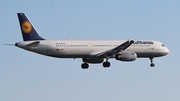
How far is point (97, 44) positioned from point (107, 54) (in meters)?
3.02

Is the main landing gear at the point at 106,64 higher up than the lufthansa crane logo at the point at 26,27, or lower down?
lower down

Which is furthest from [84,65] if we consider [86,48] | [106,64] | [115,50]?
[115,50]

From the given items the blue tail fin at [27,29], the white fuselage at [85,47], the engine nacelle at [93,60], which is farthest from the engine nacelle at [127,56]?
the blue tail fin at [27,29]

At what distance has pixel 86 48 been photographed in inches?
3401

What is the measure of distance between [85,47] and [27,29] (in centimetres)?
902

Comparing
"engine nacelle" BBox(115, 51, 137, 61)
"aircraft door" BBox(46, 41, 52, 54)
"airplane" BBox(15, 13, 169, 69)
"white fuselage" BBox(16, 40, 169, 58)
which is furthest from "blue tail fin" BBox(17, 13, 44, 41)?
"engine nacelle" BBox(115, 51, 137, 61)

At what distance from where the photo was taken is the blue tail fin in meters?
85.6

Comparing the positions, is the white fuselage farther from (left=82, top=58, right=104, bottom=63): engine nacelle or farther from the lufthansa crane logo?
the lufthansa crane logo

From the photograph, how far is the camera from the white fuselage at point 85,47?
84000mm

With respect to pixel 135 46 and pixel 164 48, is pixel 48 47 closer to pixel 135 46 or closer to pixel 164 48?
pixel 135 46

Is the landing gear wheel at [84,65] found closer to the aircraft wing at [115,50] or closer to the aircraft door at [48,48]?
the aircraft wing at [115,50]

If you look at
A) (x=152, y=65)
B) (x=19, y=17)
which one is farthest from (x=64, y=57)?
(x=152, y=65)

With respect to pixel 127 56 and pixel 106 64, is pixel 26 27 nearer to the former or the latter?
pixel 106 64

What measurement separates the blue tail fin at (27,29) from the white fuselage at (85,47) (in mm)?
2077
